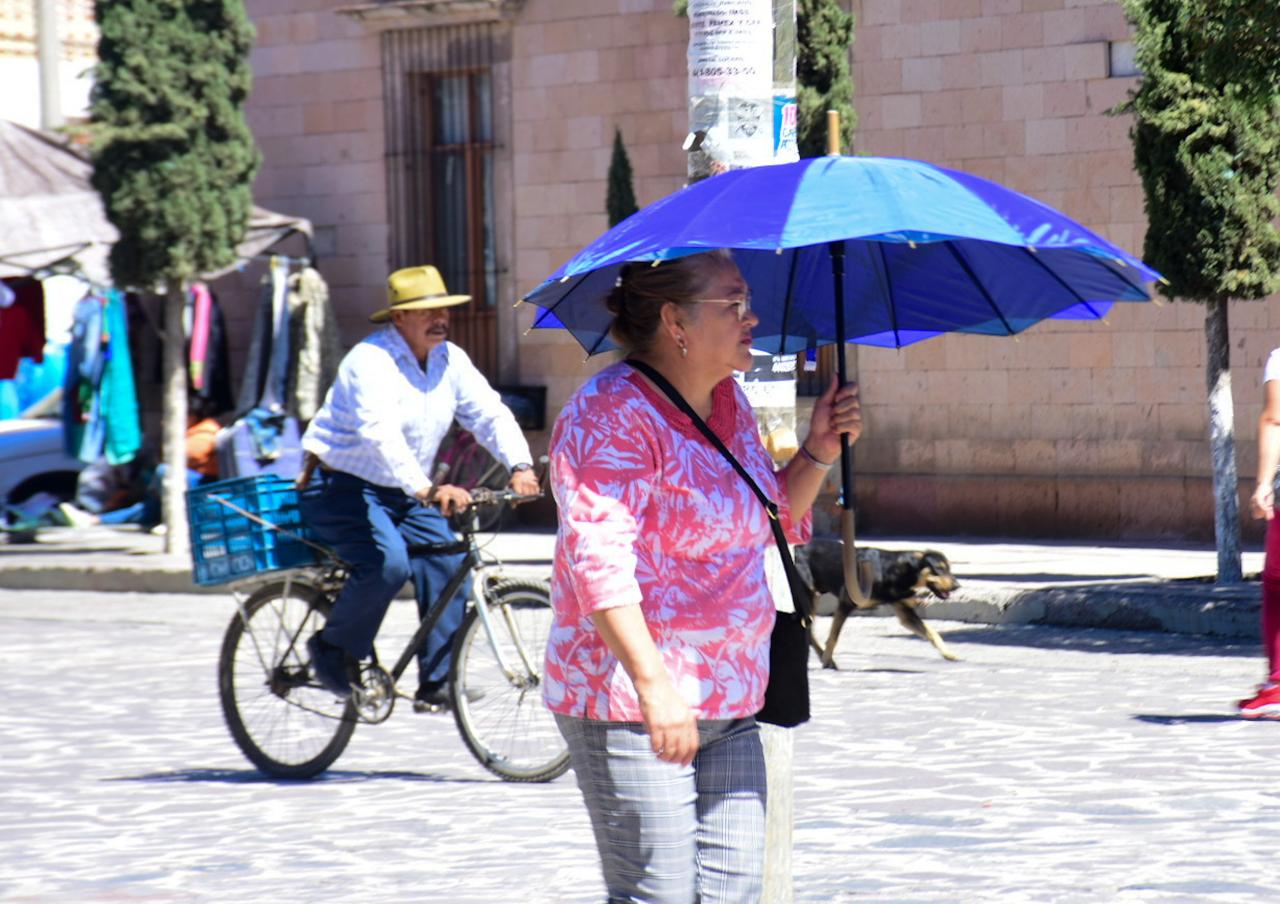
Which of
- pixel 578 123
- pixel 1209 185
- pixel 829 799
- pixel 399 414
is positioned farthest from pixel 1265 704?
pixel 578 123

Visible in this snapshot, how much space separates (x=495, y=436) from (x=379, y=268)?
11.7 m

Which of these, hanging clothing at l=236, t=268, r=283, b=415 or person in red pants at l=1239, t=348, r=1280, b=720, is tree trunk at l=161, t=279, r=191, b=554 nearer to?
hanging clothing at l=236, t=268, r=283, b=415

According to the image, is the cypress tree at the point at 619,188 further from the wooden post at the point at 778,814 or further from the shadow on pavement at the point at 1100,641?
the wooden post at the point at 778,814

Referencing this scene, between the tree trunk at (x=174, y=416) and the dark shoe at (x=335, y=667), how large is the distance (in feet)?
28.2

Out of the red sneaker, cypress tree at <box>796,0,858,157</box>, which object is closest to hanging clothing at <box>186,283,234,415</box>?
cypress tree at <box>796,0,858,157</box>

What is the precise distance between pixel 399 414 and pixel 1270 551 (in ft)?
11.0

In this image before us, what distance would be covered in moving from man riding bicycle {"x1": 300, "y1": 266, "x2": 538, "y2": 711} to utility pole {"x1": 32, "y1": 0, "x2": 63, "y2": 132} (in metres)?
12.8

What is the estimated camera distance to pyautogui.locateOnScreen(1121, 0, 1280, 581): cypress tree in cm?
1200

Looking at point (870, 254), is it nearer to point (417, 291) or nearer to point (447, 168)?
point (417, 291)

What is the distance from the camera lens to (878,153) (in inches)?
650

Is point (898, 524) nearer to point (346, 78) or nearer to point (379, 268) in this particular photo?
point (379, 268)

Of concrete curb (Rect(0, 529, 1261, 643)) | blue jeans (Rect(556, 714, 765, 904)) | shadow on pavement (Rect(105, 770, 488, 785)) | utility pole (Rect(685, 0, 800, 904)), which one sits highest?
utility pole (Rect(685, 0, 800, 904))

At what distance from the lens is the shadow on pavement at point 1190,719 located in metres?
8.48

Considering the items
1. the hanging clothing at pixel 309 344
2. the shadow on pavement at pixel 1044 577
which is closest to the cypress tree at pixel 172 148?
the hanging clothing at pixel 309 344
